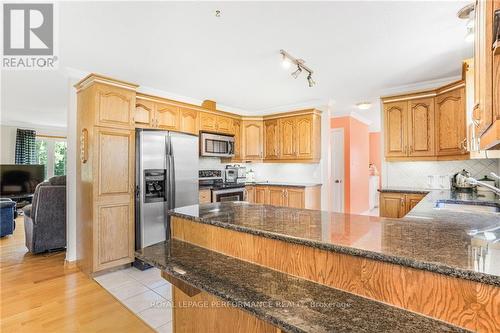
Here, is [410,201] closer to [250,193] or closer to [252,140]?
[250,193]

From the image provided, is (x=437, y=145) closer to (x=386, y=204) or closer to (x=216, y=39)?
(x=386, y=204)

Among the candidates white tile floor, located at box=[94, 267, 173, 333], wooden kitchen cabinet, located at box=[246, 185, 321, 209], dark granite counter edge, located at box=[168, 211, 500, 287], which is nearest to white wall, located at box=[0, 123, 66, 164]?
white tile floor, located at box=[94, 267, 173, 333]

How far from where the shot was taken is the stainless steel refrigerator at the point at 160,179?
3258mm

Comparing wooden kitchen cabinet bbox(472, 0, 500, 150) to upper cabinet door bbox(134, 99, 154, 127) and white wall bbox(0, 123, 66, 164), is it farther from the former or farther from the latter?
white wall bbox(0, 123, 66, 164)

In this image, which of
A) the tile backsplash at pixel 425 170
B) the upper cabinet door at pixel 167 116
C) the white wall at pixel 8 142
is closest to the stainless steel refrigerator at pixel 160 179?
the upper cabinet door at pixel 167 116

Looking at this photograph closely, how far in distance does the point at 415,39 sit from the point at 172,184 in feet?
10.5

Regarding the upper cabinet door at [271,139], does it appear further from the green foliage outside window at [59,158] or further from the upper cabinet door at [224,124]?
the green foliage outside window at [59,158]

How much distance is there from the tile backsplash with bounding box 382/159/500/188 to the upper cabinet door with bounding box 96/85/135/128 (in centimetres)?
389

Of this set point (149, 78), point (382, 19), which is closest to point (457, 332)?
point (382, 19)

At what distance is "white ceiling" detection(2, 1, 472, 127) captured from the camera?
80.0 inches

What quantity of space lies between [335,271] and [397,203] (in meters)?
3.13

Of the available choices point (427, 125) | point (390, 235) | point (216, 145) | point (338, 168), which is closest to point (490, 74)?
point (390, 235)

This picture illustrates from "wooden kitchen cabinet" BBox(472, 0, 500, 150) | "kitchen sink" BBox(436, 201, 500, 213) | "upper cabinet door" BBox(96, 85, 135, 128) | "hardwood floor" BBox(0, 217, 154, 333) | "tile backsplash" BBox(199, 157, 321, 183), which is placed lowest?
Result: "hardwood floor" BBox(0, 217, 154, 333)

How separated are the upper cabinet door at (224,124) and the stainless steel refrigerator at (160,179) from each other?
1153mm
